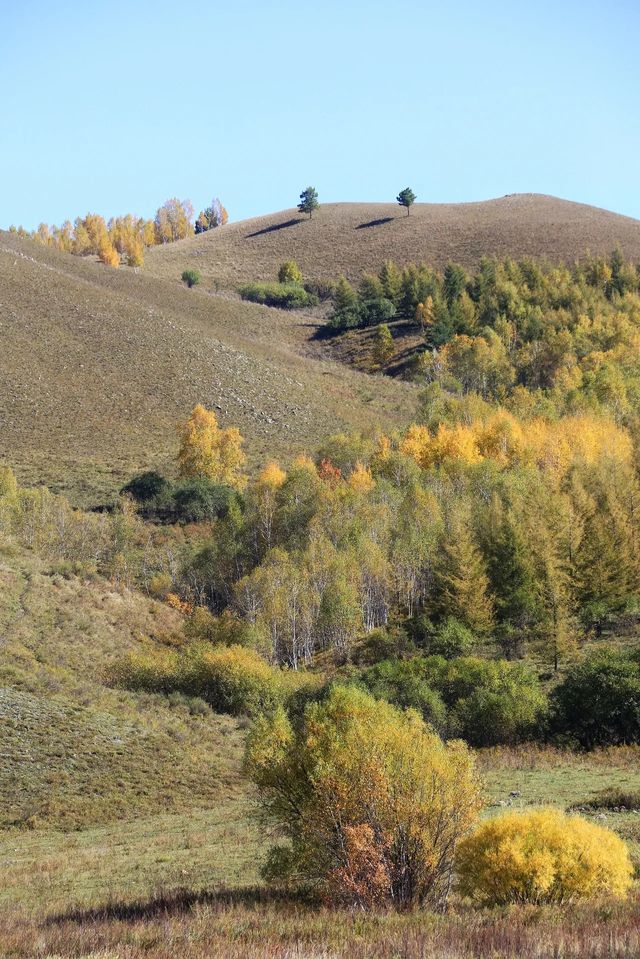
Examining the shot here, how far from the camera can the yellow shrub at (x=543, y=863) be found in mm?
19719

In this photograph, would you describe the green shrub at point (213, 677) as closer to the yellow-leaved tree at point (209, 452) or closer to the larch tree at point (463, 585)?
the larch tree at point (463, 585)

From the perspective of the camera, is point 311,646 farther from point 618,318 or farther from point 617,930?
point 618,318

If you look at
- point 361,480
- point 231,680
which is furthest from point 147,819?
point 361,480

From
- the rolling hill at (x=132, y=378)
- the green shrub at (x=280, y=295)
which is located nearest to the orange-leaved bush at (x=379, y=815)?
the rolling hill at (x=132, y=378)

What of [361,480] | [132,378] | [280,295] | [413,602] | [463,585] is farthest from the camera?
[280,295]

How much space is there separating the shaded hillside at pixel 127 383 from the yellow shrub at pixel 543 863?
7706 centimetres

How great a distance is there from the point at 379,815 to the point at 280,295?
171920 millimetres

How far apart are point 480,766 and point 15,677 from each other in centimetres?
2724

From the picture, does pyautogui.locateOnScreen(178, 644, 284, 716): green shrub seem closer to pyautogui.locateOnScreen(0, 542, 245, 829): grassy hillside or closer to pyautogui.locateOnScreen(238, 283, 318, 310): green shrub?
pyautogui.locateOnScreen(0, 542, 245, 829): grassy hillside

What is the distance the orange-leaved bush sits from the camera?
21.1m

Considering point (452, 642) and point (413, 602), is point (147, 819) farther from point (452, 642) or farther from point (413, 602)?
point (413, 602)

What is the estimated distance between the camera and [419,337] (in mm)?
159500

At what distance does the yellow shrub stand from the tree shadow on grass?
4.57 m

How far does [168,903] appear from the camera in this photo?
2231 centimetres
